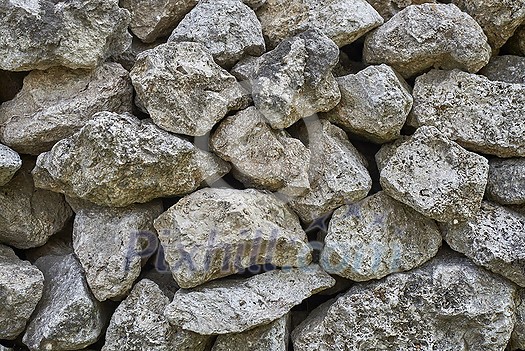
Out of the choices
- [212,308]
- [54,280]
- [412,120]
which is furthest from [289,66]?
[54,280]

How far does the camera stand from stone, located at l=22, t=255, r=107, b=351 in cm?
161

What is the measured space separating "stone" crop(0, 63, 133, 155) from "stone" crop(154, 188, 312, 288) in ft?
1.22

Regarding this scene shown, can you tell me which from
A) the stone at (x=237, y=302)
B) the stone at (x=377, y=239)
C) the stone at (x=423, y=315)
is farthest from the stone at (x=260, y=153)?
the stone at (x=423, y=315)

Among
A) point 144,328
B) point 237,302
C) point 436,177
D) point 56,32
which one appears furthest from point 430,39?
point 144,328

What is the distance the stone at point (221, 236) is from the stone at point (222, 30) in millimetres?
425

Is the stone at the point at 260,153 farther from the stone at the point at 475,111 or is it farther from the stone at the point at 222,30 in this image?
the stone at the point at 475,111

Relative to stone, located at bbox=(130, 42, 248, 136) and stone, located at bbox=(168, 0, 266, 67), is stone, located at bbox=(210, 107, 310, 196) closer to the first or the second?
stone, located at bbox=(130, 42, 248, 136)

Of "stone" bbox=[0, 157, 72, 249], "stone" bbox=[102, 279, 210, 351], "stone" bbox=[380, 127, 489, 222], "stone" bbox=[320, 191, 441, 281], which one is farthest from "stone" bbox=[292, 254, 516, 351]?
"stone" bbox=[0, 157, 72, 249]

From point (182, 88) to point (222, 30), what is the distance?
9.4 inches

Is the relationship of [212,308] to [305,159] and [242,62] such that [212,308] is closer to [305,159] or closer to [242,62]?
[305,159]

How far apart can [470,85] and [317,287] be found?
0.78 meters

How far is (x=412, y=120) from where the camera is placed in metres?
1.76

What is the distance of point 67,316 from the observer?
1607 millimetres

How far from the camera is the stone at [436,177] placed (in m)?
1.62
